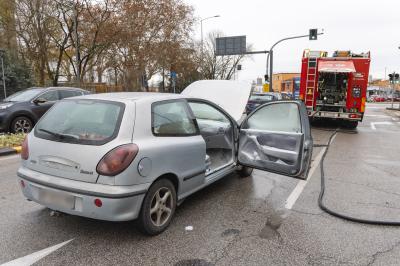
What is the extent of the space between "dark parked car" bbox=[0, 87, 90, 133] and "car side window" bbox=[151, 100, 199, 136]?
24.0ft

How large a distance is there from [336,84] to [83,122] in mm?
13347

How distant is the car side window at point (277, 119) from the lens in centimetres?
464

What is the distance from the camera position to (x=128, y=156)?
10.4ft

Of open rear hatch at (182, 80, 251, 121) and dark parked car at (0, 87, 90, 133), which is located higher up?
open rear hatch at (182, 80, 251, 121)

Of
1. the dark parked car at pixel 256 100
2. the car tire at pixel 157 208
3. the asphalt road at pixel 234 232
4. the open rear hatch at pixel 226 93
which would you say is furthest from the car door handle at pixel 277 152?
the dark parked car at pixel 256 100

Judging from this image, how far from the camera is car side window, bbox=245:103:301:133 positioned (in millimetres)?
4641

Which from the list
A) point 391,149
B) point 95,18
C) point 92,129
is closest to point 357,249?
point 92,129

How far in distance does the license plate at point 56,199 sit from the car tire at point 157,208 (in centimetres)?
69

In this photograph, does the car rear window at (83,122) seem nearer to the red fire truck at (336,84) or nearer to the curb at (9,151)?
the curb at (9,151)

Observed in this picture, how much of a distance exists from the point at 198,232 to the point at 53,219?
1728 millimetres

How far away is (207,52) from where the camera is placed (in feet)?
164

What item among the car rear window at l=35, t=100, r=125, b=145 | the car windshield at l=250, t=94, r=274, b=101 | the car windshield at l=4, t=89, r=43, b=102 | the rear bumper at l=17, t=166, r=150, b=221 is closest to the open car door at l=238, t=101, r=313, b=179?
the rear bumper at l=17, t=166, r=150, b=221

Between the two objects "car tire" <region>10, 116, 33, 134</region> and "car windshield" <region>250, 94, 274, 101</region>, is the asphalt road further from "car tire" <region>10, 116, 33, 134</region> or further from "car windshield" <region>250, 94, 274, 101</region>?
"car windshield" <region>250, 94, 274, 101</region>

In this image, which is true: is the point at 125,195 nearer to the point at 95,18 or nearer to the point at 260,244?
the point at 260,244
